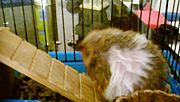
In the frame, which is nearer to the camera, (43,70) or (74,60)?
(43,70)

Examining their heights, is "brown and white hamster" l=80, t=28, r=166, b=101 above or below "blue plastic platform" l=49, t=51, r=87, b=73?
above

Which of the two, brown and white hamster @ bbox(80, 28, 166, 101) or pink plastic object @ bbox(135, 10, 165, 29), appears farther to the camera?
pink plastic object @ bbox(135, 10, 165, 29)

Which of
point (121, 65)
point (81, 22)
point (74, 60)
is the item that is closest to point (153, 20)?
point (81, 22)

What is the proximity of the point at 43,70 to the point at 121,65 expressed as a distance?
10.5 inches

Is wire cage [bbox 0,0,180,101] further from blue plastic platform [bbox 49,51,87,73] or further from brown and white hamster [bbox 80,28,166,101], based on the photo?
brown and white hamster [bbox 80,28,166,101]

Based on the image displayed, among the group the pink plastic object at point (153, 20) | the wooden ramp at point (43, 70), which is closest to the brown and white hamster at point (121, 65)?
the wooden ramp at point (43, 70)

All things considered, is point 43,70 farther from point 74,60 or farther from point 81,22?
point 81,22

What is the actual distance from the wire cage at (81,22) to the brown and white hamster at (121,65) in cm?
32

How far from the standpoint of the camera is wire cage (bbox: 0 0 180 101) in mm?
1230

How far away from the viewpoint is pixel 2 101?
855 mm

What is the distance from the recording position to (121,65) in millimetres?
798

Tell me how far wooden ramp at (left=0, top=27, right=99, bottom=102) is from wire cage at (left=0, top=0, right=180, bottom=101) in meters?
0.21

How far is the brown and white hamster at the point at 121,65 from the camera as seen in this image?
80 cm

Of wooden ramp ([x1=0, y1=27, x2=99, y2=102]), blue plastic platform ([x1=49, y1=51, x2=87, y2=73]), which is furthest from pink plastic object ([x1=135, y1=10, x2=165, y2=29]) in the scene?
wooden ramp ([x1=0, y1=27, x2=99, y2=102])
